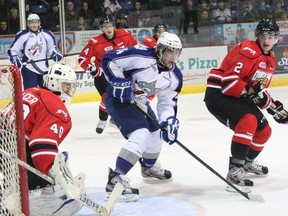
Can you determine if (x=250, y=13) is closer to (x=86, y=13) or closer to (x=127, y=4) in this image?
(x=127, y=4)

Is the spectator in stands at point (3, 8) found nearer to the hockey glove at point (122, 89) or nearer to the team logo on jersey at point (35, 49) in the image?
the team logo on jersey at point (35, 49)

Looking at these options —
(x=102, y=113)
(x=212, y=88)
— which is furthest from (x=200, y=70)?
(x=212, y=88)

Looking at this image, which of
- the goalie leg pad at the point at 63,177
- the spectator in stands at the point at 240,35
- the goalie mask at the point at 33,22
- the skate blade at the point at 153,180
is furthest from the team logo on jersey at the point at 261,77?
the spectator in stands at the point at 240,35

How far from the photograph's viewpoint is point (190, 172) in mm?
4176

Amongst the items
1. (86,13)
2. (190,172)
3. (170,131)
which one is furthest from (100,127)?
(86,13)

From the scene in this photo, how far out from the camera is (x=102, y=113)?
587 cm

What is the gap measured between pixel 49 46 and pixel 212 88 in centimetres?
343

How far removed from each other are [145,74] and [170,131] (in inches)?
12.9

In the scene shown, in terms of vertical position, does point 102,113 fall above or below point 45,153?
below

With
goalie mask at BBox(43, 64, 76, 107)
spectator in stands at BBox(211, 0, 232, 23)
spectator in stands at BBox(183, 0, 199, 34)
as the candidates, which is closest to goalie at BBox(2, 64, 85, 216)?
goalie mask at BBox(43, 64, 76, 107)

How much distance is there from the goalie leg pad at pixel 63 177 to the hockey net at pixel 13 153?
0.42 ft

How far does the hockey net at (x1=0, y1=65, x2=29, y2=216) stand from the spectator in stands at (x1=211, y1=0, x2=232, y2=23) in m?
6.89

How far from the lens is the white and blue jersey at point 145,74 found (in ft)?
11.5

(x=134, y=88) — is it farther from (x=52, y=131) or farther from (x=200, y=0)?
(x=200, y=0)
